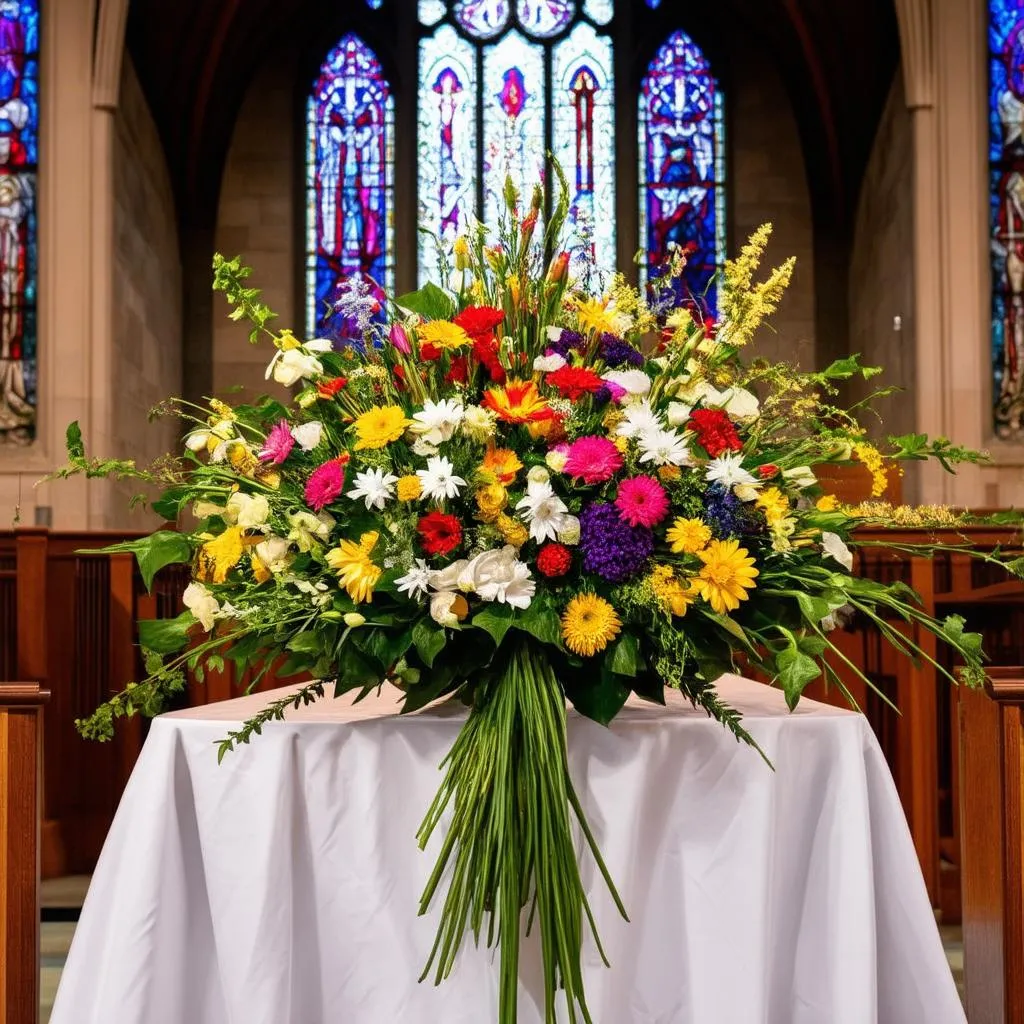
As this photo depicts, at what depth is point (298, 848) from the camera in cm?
174

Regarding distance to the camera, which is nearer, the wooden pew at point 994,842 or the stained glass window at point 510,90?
the wooden pew at point 994,842

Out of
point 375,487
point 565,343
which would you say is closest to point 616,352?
point 565,343

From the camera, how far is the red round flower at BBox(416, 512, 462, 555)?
5.26ft

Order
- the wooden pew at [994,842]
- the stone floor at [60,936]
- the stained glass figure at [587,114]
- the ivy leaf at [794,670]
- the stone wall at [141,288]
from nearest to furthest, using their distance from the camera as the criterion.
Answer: the ivy leaf at [794,670], the wooden pew at [994,842], the stone floor at [60,936], the stone wall at [141,288], the stained glass figure at [587,114]

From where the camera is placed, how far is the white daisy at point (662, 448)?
1618 millimetres

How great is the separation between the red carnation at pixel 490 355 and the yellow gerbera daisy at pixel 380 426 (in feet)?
0.43

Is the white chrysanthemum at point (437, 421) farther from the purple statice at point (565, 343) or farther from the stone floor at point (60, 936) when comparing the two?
the stone floor at point (60, 936)

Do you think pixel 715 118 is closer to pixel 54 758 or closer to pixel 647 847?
pixel 54 758

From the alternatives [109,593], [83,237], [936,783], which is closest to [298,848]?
[936,783]

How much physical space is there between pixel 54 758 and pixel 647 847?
11.2 feet

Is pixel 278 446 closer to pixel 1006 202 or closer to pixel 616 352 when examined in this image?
pixel 616 352

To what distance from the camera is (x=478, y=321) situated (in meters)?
1.69

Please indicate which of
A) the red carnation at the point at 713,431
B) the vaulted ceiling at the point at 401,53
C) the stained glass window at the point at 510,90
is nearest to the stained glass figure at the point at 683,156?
the vaulted ceiling at the point at 401,53

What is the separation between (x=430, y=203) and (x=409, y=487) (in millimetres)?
10120
